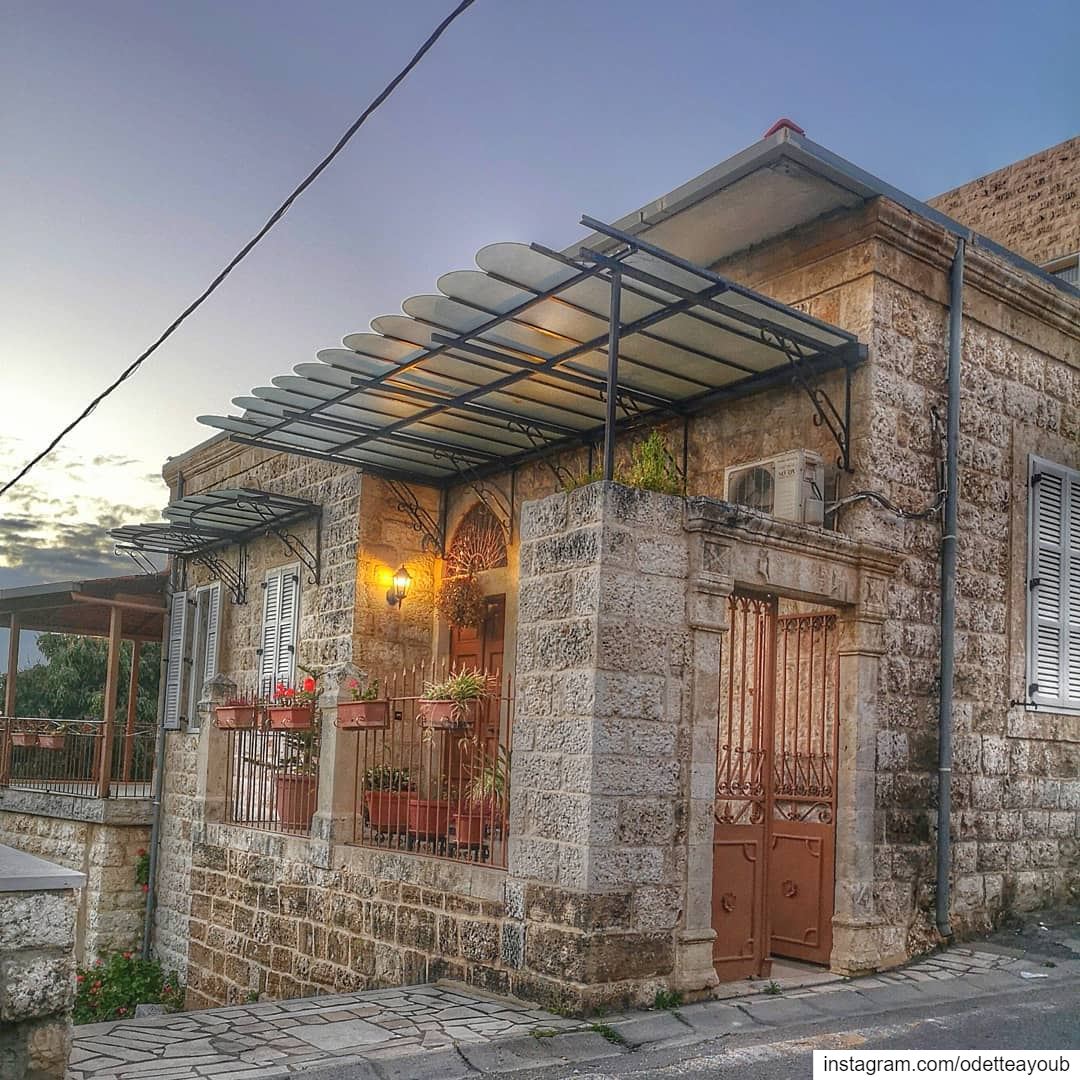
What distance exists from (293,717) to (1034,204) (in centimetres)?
981

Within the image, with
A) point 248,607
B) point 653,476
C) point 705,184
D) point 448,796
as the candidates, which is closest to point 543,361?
point 705,184

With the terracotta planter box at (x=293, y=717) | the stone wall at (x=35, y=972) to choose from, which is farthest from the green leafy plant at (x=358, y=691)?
the stone wall at (x=35, y=972)

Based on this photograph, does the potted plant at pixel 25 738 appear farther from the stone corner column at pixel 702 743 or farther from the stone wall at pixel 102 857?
the stone corner column at pixel 702 743

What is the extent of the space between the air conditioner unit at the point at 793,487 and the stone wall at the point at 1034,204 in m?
6.63

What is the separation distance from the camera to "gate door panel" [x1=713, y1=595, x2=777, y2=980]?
7.00 metres

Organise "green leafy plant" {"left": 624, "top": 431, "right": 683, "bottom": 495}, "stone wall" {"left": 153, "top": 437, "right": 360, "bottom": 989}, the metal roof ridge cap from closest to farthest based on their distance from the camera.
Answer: "green leafy plant" {"left": 624, "top": 431, "right": 683, "bottom": 495}
the metal roof ridge cap
"stone wall" {"left": 153, "top": 437, "right": 360, "bottom": 989}

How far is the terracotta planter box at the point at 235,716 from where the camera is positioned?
10.6 meters

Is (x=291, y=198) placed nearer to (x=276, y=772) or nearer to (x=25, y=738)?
(x=276, y=772)

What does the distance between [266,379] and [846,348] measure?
4341mm

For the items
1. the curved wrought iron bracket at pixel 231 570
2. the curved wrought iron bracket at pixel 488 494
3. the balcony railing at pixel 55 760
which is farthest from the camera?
the balcony railing at pixel 55 760

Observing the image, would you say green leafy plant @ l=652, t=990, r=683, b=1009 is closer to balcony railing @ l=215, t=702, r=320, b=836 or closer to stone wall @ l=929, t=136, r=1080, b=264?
balcony railing @ l=215, t=702, r=320, b=836

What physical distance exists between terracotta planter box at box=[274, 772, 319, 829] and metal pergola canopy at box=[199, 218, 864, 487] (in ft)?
9.75

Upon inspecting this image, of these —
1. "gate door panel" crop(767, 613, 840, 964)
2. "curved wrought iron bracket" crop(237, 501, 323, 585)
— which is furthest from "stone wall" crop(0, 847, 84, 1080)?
"curved wrought iron bracket" crop(237, 501, 323, 585)

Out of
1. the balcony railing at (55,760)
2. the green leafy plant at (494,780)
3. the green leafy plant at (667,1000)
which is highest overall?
the green leafy plant at (494,780)
